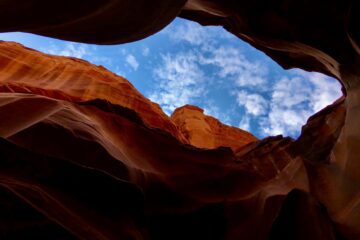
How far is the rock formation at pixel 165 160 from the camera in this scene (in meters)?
→ 4.45

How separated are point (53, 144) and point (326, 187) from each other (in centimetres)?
464

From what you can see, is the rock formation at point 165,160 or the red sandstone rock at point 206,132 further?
the red sandstone rock at point 206,132

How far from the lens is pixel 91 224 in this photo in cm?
450

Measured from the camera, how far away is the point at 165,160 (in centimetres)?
714

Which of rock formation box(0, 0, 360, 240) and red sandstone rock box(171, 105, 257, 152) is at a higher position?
rock formation box(0, 0, 360, 240)

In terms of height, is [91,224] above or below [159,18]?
below

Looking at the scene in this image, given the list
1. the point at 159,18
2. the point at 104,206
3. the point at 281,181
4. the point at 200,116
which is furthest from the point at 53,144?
the point at 200,116

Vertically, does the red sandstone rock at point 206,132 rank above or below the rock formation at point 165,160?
below

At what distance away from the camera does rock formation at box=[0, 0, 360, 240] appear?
14.6 ft

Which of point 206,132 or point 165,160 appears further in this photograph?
point 206,132

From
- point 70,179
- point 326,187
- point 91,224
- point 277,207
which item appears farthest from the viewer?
point 326,187

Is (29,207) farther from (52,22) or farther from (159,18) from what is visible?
(159,18)

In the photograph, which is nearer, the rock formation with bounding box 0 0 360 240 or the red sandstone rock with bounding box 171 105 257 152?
the rock formation with bounding box 0 0 360 240

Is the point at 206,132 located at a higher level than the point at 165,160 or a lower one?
lower
